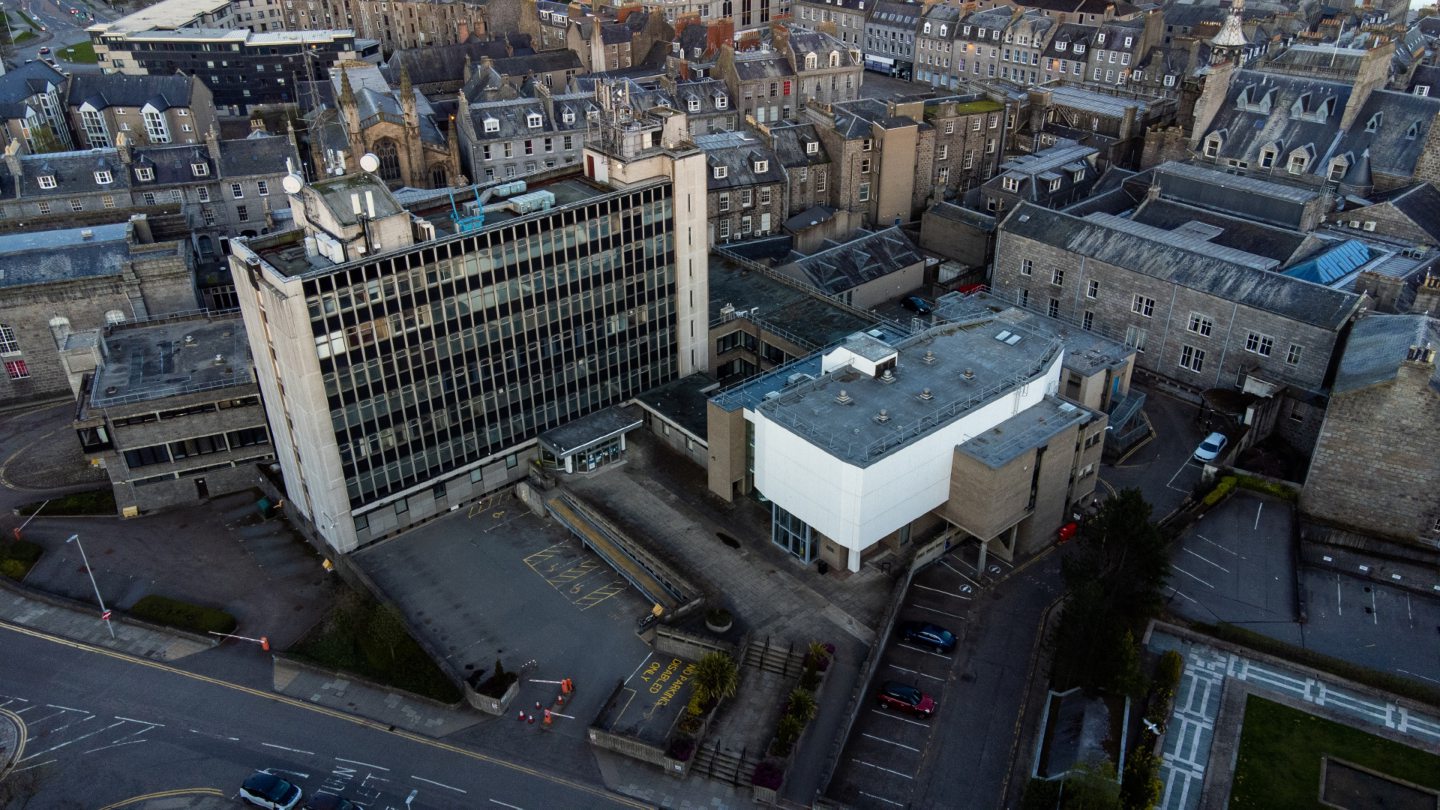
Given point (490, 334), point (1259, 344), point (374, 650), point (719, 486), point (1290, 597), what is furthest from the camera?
point (1259, 344)

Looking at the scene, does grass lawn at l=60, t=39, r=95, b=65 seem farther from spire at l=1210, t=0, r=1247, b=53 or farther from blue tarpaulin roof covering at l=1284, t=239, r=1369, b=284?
blue tarpaulin roof covering at l=1284, t=239, r=1369, b=284

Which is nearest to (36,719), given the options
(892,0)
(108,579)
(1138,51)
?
(108,579)

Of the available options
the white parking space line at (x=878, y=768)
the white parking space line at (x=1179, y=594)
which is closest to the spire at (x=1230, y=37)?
the white parking space line at (x=1179, y=594)

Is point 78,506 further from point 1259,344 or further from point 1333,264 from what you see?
point 1333,264

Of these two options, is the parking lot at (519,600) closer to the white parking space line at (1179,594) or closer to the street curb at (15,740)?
the street curb at (15,740)

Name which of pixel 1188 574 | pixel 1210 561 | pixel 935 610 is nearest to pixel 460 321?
pixel 935 610

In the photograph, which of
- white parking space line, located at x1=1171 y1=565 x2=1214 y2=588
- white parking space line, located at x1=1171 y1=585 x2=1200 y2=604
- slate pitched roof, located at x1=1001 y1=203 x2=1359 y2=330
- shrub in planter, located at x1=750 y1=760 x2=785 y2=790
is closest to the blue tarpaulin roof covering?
slate pitched roof, located at x1=1001 y1=203 x2=1359 y2=330
